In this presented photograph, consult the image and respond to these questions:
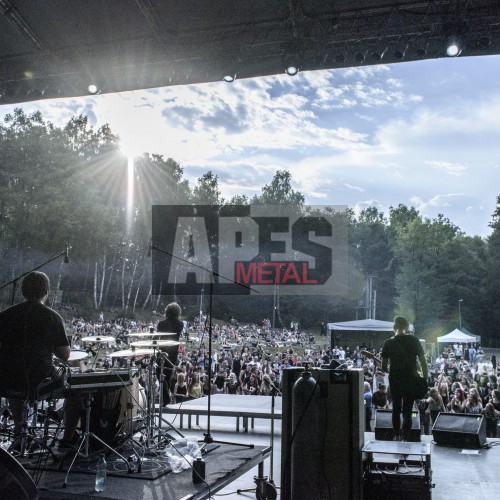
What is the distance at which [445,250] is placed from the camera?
33.3m

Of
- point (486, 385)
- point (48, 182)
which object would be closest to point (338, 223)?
point (48, 182)

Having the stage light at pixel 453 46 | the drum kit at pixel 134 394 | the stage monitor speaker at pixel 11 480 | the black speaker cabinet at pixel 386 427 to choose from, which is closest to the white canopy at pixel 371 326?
the black speaker cabinet at pixel 386 427

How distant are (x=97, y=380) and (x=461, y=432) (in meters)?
3.65

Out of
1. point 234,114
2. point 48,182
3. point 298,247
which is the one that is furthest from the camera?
point 298,247

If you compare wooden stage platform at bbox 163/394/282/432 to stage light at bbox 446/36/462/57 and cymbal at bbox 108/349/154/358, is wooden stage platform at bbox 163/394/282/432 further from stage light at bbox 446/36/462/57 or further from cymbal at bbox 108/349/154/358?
stage light at bbox 446/36/462/57

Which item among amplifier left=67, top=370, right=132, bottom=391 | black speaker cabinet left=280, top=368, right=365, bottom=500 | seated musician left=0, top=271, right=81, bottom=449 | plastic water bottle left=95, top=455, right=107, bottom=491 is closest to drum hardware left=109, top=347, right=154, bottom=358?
amplifier left=67, top=370, right=132, bottom=391

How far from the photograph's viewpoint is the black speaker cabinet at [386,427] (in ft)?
16.0

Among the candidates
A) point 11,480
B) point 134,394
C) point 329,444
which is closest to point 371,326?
point 134,394

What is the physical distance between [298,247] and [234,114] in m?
13.1

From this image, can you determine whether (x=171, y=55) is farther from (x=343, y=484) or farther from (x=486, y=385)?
(x=486, y=385)

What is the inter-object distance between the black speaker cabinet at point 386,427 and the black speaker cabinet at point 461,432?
12.9 inches

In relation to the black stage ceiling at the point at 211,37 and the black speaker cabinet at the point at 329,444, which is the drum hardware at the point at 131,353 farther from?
the black stage ceiling at the point at 211,37

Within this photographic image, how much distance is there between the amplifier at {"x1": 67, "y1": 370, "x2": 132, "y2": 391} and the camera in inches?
136

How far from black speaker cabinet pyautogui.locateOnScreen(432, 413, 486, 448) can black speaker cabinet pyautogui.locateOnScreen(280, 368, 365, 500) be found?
8.54 feet
